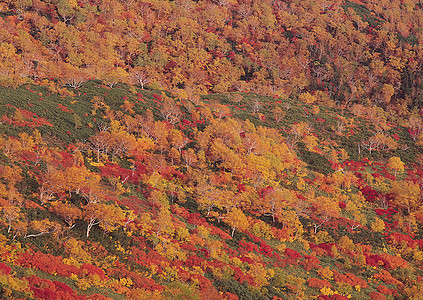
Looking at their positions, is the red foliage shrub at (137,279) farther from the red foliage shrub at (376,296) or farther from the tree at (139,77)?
the tree at (139,77)

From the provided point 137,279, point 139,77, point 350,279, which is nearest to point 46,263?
point 137,279

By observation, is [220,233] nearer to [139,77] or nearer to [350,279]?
[350,279]

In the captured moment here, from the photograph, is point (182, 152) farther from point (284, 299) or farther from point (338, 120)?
point (338, 120)

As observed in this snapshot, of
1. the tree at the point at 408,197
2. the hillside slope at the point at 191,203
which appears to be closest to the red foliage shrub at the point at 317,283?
the hillside slope at the point at 191,203

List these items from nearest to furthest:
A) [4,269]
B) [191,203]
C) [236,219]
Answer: [4,269], [236,219], [191,203]

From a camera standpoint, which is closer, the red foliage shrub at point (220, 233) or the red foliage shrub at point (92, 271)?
the red foliage shrub at point (92, 271)

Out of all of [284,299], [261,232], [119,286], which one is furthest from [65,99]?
[284,299]

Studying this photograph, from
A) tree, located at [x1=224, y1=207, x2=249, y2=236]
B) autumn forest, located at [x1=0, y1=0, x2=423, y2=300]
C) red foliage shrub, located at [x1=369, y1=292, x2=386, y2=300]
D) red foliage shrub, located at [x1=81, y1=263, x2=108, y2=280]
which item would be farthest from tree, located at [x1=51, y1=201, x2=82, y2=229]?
red foliage shrub, located at [x1=369, y1=292, x2=386, y2=300]
